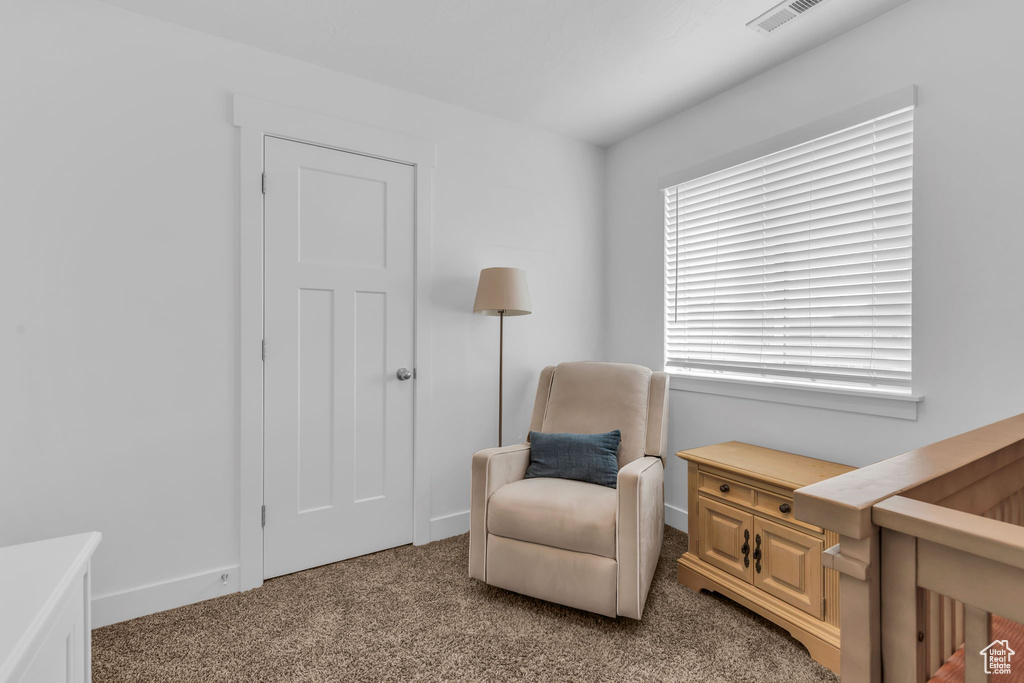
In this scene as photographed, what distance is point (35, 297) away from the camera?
1.79m

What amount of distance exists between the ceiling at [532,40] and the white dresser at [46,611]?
1998mm

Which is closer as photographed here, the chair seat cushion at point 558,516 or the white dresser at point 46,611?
the white dresser at point 46,611

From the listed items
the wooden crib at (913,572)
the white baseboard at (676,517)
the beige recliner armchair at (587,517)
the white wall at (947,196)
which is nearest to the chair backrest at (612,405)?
the beige recliner armchair at (587,517)

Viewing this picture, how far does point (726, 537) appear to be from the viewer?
2059 mm

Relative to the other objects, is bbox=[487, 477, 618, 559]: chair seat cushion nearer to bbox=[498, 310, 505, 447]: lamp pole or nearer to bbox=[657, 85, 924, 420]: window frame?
bbox=[498, 310, 505, 447]: lamp pole

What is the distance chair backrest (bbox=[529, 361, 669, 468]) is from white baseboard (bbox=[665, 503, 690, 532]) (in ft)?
2.22

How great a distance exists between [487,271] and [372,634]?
1754mm

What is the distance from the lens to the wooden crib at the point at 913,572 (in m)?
0.63

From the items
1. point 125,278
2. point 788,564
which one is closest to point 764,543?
point 788,564

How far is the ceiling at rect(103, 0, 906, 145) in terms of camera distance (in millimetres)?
1917

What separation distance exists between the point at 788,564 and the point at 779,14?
218 cm

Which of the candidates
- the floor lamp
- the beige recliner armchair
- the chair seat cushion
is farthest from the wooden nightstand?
the floor lamp

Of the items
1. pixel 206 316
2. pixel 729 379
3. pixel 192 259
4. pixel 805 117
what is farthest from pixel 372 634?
pixel 805 117

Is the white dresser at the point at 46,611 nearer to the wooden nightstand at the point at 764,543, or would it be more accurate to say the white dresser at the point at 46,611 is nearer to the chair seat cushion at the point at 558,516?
the chair seat cushion at the point at 558,516
